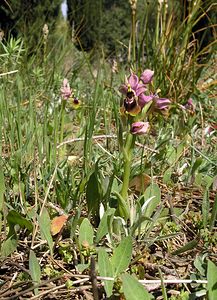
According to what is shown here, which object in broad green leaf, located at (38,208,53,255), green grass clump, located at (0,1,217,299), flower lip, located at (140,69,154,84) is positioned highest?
flower lip, located at (140,69,154,84)

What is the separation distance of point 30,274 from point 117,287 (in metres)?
0.15

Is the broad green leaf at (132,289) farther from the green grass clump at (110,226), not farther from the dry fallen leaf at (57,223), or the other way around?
the dry fallen leaf at (57,223)

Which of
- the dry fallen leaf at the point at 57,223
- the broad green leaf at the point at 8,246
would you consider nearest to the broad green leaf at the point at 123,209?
the dry fallen leaf at the point at 57,223

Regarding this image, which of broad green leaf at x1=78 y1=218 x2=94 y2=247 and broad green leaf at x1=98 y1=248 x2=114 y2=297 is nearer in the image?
broad green leaf at x1=98 y1=248 x2=114 y2=297

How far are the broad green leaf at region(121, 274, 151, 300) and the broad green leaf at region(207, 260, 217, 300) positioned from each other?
0.10 metres

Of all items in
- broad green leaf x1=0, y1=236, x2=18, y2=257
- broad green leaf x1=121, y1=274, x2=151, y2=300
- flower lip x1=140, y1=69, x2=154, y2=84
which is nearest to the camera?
broad green leaf x1=121, y1=274, x2=151, y2=300

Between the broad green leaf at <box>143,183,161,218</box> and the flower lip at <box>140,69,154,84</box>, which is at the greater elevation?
the flower lip at <box>140,69,154,84</box>

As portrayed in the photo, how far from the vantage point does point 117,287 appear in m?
0.76

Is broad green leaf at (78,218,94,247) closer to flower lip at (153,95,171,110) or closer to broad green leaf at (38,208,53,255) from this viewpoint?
broad green leaf at (38,208,53,255)

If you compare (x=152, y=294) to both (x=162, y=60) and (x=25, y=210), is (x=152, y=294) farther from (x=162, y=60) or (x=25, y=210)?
(x=162, y=60)

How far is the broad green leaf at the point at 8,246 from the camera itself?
833 millimetres

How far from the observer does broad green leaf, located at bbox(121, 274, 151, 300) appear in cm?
69

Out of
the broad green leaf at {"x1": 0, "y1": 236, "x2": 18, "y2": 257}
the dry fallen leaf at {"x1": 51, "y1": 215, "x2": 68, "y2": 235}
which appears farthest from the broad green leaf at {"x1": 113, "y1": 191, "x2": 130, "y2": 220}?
the broad green leaf at {"x1": 0, "y1": 236, "x2": 18, "y2": 257}

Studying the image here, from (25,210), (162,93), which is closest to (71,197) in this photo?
(25,210)
